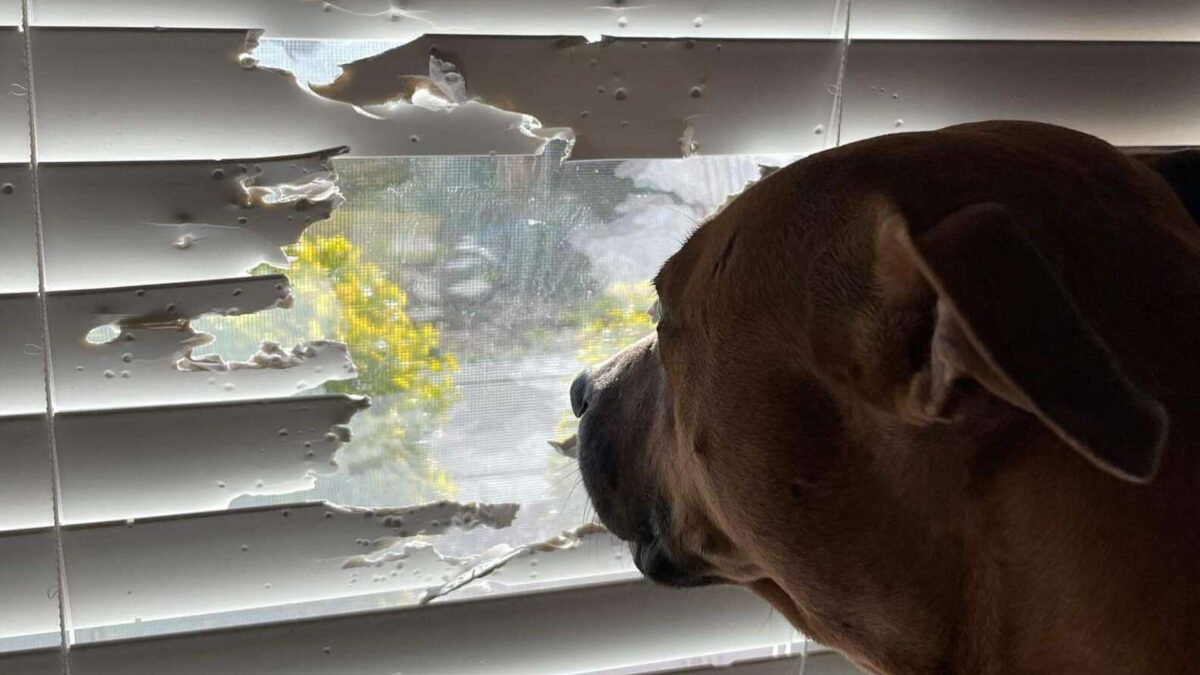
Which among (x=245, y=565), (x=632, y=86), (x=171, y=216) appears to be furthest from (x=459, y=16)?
(x=245, y=565)

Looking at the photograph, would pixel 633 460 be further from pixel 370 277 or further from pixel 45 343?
pixel 45 343

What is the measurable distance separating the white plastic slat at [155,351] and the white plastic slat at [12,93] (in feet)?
0.46

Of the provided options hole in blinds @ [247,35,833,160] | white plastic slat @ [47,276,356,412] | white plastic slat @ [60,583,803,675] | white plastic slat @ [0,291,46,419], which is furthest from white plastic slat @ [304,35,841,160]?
white plastic slat @ [60,583,803,675]

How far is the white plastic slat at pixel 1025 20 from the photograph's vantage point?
128 cm

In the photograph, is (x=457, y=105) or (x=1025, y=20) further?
(x=1025, y=20)

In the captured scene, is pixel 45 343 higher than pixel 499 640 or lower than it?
higher

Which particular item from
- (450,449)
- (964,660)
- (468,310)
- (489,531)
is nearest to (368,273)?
(468,310)

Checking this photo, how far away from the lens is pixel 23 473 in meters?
1.07

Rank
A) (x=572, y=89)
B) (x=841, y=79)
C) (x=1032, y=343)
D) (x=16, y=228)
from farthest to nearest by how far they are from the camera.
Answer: (x=841, y=79)
(x=572, y=89)
(x=16, y=228)
(x=1032, y=343)

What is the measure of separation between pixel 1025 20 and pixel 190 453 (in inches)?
43.2

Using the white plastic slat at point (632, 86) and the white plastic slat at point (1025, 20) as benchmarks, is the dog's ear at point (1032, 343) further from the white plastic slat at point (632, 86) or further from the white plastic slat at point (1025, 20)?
the white plastic slat at point (1025, 20)

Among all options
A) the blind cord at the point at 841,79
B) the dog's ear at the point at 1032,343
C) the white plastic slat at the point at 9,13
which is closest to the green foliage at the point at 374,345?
the white plastic slat at the point at 9,13

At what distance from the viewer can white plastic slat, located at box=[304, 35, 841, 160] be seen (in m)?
1.09

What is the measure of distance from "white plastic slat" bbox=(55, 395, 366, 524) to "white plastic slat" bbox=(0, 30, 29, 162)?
0.85 ft
